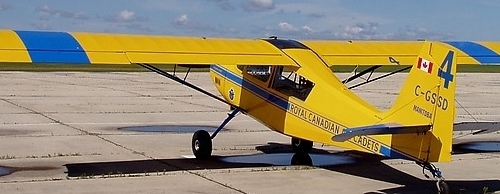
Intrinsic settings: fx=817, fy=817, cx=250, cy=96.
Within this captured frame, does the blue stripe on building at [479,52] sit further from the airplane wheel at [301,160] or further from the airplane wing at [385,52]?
the airplane wheel at [301,160]

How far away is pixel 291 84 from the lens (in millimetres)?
12008

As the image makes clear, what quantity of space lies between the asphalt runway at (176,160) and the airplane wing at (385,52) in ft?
5.21

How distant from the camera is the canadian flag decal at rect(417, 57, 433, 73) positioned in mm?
9377

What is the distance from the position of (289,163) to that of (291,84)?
134cm

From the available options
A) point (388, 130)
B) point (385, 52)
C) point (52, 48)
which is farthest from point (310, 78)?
point (52, 48)

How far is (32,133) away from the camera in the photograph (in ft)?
50.8

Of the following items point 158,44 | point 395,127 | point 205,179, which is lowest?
point 205,179

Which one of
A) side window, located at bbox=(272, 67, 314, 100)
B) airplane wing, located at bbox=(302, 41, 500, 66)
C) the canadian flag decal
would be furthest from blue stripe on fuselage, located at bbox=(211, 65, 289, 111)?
the canadian flag decal

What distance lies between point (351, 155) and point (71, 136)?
5257 millimetres

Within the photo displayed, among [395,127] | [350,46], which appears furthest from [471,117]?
[395,127]

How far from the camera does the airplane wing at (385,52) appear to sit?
1352cm

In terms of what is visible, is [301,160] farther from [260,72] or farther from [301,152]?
[260,72]

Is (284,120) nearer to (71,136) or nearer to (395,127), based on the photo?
(395,127)

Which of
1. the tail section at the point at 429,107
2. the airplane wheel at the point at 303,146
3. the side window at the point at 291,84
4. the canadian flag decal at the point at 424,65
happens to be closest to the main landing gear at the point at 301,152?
the airplane wheel at the point at 303,146
